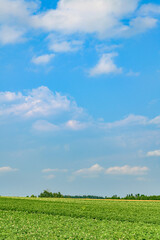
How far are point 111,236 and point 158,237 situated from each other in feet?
7.90

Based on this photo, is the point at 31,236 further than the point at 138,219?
No

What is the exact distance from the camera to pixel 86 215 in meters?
23.8

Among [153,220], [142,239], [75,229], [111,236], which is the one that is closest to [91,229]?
[75,229]

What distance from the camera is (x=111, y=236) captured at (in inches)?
600

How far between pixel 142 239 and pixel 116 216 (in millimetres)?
8787

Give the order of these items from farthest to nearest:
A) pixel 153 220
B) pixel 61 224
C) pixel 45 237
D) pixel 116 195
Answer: pixel 116 195, pixel 153 220, pixel 61 224, pixel 45 237

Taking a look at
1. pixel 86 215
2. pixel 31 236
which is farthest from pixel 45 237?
pixel 86 215

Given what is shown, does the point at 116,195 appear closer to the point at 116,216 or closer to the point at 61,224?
the point at 116,216

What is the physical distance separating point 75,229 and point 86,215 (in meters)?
6.95

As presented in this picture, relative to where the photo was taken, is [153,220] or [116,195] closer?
[153,220]

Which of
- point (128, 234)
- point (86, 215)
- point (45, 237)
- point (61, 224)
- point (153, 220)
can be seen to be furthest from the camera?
point (86, 215)

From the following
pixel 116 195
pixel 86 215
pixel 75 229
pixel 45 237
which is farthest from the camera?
pixel 116 195

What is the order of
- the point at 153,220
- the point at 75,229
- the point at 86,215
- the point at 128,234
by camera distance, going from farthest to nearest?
the point at 86,215
the point at 153,220
the point at 75,229
the point at 128,234

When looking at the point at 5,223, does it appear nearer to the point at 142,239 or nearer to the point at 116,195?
the point at 142,239
